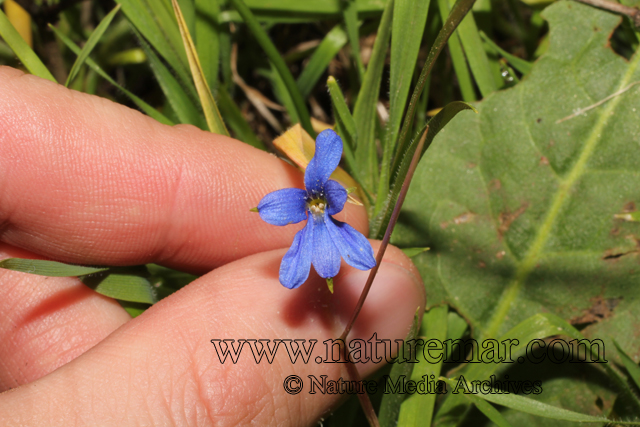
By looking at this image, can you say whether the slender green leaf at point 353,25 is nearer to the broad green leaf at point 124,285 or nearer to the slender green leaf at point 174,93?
the slender green leaf at point 174,93

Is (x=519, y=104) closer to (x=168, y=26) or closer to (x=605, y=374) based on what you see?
(x=605, y=374)

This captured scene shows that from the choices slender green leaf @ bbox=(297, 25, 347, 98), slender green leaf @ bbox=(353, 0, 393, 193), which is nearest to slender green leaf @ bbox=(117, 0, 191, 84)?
slender green leaf @ bbox=(297, 25, 347, 98)

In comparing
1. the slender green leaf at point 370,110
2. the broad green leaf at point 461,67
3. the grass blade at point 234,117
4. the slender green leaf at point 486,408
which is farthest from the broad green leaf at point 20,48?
the slender green leaf at point 486,408

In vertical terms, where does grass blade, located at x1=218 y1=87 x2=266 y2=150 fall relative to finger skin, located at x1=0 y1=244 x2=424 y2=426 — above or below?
above

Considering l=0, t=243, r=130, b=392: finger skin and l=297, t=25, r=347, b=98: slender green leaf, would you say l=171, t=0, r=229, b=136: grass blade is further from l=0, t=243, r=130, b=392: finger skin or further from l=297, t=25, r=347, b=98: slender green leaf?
l=0, t=243, r=130, b=392: finger skin

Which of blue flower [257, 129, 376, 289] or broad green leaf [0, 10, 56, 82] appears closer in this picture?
blue flower [257, 129, 376, 289]

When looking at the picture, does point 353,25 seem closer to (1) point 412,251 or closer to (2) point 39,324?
(1) point 412,251
